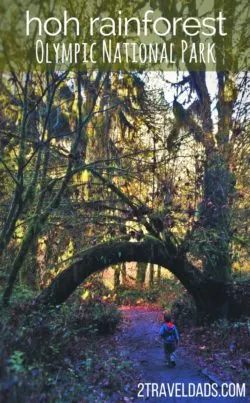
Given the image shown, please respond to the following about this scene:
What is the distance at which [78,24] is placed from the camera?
6.63 meters

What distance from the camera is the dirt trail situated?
7.04m

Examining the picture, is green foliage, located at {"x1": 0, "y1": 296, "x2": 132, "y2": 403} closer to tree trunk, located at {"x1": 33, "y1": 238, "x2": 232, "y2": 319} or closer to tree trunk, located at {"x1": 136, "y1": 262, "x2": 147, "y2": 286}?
tree trunk, located at {"x1": 33, "y1": 238, "x2": 232, "y2": 319}

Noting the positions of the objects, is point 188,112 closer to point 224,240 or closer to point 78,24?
point 224,240

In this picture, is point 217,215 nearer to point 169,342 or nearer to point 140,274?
point 169,342

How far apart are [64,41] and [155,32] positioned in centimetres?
253

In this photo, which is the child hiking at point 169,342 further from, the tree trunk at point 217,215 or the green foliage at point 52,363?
the tree trunk at point 217,215

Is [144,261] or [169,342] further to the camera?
[144,261]

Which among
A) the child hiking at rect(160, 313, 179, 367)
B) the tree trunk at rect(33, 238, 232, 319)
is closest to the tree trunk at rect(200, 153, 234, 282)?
the tree trunk at rect(33, 238, 232, 319)

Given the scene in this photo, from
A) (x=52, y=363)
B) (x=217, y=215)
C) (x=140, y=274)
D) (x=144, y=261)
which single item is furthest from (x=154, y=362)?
(x=140, y=274)

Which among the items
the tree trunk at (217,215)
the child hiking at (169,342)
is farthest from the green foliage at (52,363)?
the tree trunk at (217,215)

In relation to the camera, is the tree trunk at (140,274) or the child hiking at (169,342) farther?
the tree trunk at (140,274)

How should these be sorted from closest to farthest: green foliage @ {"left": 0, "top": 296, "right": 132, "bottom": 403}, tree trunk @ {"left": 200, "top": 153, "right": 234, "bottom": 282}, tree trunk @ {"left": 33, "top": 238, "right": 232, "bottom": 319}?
1. green foliage @ {"left": 0, "top": 296, "right": 132, "bottom": 403}
2. tree trunk @ {"left": 33, "top": 238, "right": 232, "bottom": 319}
3. tree trunk @ {"left": 200, "top": 153, "right": 234, "bottom": 282}

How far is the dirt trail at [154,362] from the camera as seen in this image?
7040 millimetres

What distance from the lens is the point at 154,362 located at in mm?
9352
